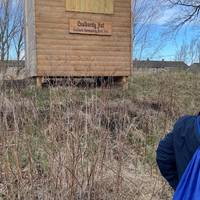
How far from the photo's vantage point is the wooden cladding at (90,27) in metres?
13.5

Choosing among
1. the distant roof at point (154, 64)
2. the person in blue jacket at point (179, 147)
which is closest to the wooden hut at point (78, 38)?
the distant roof at point (154, 64)

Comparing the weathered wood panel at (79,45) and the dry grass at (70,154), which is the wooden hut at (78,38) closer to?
the weathered wood panel at (79,45)

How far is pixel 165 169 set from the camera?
→ 2.68 m

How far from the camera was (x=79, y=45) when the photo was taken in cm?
1363

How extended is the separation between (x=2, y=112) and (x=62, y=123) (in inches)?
30.3

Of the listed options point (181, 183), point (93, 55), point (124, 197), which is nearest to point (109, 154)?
point (124, 197)

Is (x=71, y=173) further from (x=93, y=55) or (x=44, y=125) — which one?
(x=93, y=55)

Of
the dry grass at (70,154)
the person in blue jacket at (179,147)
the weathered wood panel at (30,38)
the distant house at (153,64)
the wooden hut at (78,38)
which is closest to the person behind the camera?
A: the person in blue jacket at (179,147)

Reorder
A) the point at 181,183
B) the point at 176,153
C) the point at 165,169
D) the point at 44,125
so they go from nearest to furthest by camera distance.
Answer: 1. the point at 181,183
2. the point at 176,153
3. the point at 165,169
4. the point at 44,125

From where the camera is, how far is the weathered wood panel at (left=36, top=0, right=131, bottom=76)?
13.2 metres

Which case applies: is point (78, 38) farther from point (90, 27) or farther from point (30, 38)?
point (30, 38)

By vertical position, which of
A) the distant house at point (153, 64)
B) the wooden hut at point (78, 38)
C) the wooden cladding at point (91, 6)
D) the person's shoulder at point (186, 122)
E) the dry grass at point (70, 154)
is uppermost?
the wooden cladding at point (91, 6)

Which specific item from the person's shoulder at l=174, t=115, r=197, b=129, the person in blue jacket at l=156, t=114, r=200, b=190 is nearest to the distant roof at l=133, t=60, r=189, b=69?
the person in blue jacket at l=156, t=114, r=200, b=190

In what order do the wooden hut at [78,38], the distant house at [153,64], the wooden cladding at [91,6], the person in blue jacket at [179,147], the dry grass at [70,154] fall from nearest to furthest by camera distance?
the person in blue jacket at [179,147]
the dry grass at [70,154]
the wooden hut at [78,38]
the wooden cladding at [91,6]
the distant house at [153,64]
